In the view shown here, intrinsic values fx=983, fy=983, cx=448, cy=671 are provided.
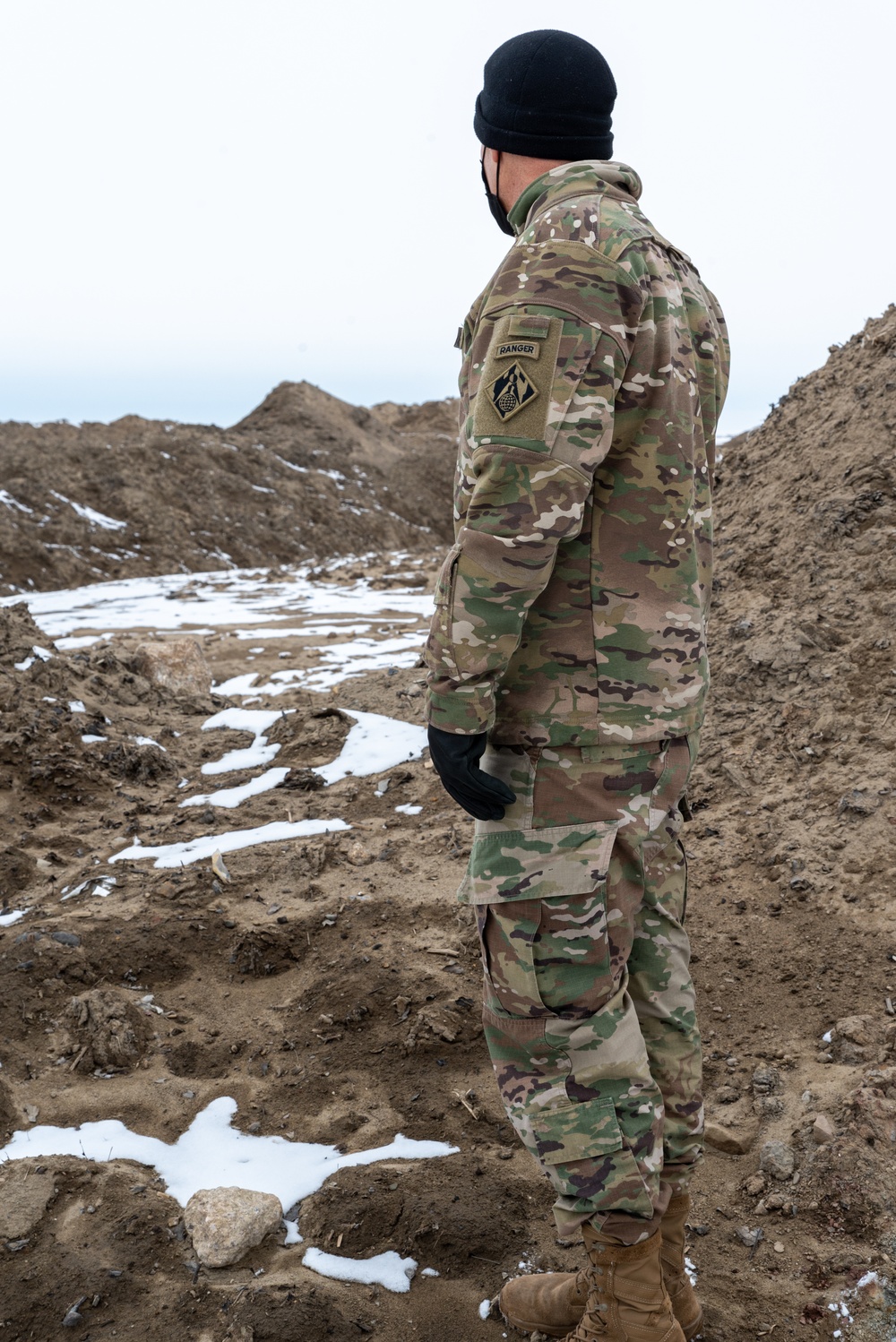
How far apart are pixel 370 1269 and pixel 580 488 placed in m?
1.62

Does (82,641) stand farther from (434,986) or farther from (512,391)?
(512,391)

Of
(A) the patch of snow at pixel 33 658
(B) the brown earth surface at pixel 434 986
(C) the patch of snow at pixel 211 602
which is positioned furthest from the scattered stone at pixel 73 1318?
(C) the patch of snow at pixel 211 602

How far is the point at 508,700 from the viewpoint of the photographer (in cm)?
165

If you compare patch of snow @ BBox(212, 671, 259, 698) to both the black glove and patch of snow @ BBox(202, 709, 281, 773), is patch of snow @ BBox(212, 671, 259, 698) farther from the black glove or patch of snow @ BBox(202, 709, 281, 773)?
the black glove

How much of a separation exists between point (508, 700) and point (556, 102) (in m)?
0.99

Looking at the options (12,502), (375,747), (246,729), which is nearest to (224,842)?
(375,747)

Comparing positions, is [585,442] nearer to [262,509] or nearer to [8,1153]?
[8,1153]

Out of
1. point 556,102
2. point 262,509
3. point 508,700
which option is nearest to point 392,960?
point 508,700

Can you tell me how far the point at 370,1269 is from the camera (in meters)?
2.00

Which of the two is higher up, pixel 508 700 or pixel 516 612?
pixel 516 612

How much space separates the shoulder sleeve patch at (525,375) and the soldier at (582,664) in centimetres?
1

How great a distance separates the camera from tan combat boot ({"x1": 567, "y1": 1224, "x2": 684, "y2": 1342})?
1.64 meters

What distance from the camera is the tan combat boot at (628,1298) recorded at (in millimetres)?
1644

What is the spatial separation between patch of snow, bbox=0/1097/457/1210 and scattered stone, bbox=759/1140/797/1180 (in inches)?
28.1
